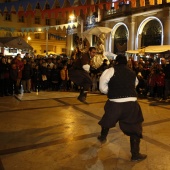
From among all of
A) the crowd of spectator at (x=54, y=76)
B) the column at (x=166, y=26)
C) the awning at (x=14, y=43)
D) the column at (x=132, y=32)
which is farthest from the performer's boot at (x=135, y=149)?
the column at (x=132, y=32)

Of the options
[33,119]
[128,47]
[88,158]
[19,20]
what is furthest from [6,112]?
[19,20]

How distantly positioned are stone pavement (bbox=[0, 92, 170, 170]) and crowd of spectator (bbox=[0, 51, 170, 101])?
8.97ft

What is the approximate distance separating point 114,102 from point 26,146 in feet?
6.60

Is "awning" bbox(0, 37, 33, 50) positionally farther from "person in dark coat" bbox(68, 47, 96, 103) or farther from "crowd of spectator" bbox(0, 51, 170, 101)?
"person in dark coat" bbox(68, 47, 96, 103)

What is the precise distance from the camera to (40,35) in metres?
49.0

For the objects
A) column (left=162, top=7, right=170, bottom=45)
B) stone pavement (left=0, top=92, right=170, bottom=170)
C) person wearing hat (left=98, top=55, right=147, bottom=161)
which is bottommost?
stone pavement (left=0, top=92, right=170, bottom=170)

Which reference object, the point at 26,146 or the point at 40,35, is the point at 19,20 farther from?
the point at 26,146

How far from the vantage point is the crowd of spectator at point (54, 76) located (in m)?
11.1

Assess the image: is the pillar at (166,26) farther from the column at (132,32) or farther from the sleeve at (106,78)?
the sleeve at (106,78)

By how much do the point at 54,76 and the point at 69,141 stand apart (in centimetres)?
852

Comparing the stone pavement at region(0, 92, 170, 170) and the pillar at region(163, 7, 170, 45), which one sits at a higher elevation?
the pillar at region(163, 7, 170, 45)

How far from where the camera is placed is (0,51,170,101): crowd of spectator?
438 inches

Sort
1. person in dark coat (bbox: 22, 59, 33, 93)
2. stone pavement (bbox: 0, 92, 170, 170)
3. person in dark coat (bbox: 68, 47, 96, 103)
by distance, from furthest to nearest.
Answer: person in dark coat (bbox: 22, 59, 33, 93)
person in dark coat (bbox: 68, 47, 96, 103)
stone pavement (bbox: 0, 92, 170, 170)

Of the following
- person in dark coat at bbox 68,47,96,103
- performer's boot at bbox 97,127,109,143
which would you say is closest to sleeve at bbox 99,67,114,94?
performer's boot at bbox 97,127,109,143
